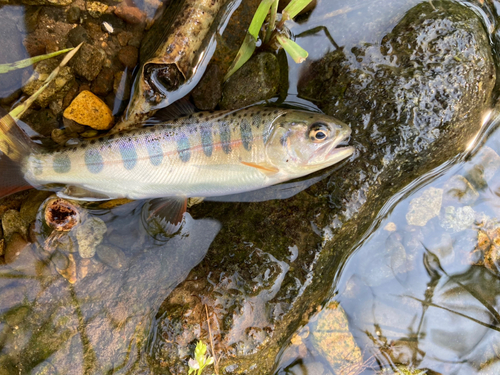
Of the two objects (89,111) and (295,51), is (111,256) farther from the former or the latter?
(295,51)

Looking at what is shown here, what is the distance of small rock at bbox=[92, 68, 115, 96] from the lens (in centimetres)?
400

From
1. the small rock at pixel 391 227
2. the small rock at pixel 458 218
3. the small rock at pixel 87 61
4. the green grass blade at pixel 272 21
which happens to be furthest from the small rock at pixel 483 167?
the small rock at pixel 87 61

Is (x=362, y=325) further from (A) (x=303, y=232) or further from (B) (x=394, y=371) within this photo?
(A) (x=303, y=232)

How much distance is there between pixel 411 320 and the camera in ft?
12.3

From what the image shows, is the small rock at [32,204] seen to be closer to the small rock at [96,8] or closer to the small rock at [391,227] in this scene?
the small rock at [96,8]

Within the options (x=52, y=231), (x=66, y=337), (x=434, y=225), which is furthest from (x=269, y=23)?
(x=66, y=337)

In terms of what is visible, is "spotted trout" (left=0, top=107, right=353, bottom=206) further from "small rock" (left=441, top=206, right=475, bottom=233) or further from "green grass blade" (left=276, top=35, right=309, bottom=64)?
"small rock" (left=441, top=206, right=475, bottom=233)

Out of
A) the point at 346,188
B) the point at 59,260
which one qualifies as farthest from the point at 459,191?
the point at 59,260

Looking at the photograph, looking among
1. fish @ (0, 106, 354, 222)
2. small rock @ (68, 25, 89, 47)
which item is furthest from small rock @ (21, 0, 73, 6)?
fish @ (0, 106, 354, 222)

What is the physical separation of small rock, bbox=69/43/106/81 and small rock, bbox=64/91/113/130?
0.24 metres

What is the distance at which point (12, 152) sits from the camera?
3.62 metres

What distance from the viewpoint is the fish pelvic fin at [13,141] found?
3.61m

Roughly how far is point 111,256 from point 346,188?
8.97 ft

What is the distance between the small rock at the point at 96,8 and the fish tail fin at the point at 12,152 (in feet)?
5.21
